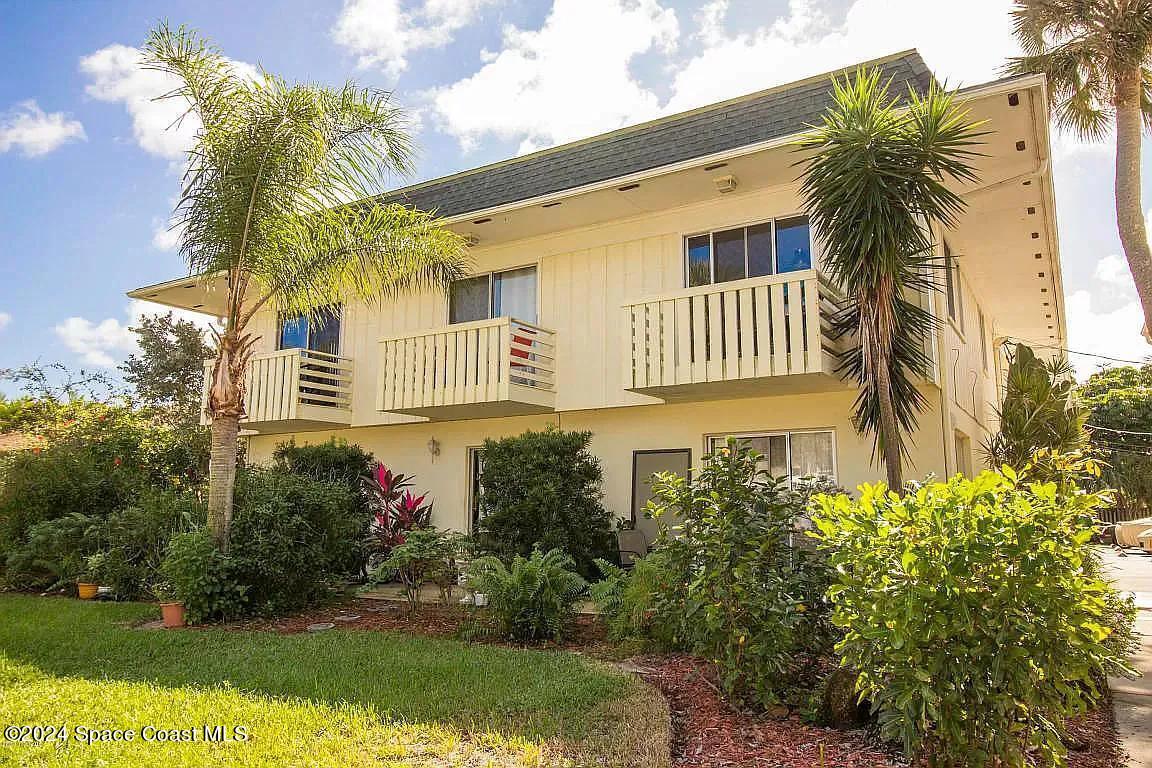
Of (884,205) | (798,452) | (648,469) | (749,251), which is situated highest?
(749,251)

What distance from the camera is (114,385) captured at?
18.3 metres

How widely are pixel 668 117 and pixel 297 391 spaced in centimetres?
731

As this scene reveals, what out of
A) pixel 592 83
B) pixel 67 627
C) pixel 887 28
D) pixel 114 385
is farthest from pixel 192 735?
pixel 114 385

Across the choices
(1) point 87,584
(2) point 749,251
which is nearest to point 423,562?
(1) point 87,584

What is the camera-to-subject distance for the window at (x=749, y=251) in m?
9.99

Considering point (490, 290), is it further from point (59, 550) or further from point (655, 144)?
point (59, 550)

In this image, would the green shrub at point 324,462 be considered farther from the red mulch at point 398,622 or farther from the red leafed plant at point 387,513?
the red mulch at point 398,622

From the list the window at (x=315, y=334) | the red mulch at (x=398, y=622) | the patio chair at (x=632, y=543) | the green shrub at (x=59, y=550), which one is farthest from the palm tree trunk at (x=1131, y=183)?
the green shrub at (x=59, y=550)

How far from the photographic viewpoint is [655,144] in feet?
36.2

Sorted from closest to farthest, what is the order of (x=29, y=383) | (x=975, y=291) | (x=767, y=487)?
(x=767, y=487), (x=975, y=291), (x=29, y=383)

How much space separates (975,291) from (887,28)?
6145 millimetres

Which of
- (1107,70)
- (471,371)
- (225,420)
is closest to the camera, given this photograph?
(225,420)

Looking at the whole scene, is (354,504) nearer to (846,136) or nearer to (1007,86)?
(846,136)

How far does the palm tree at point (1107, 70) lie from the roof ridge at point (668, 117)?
5.25 m
